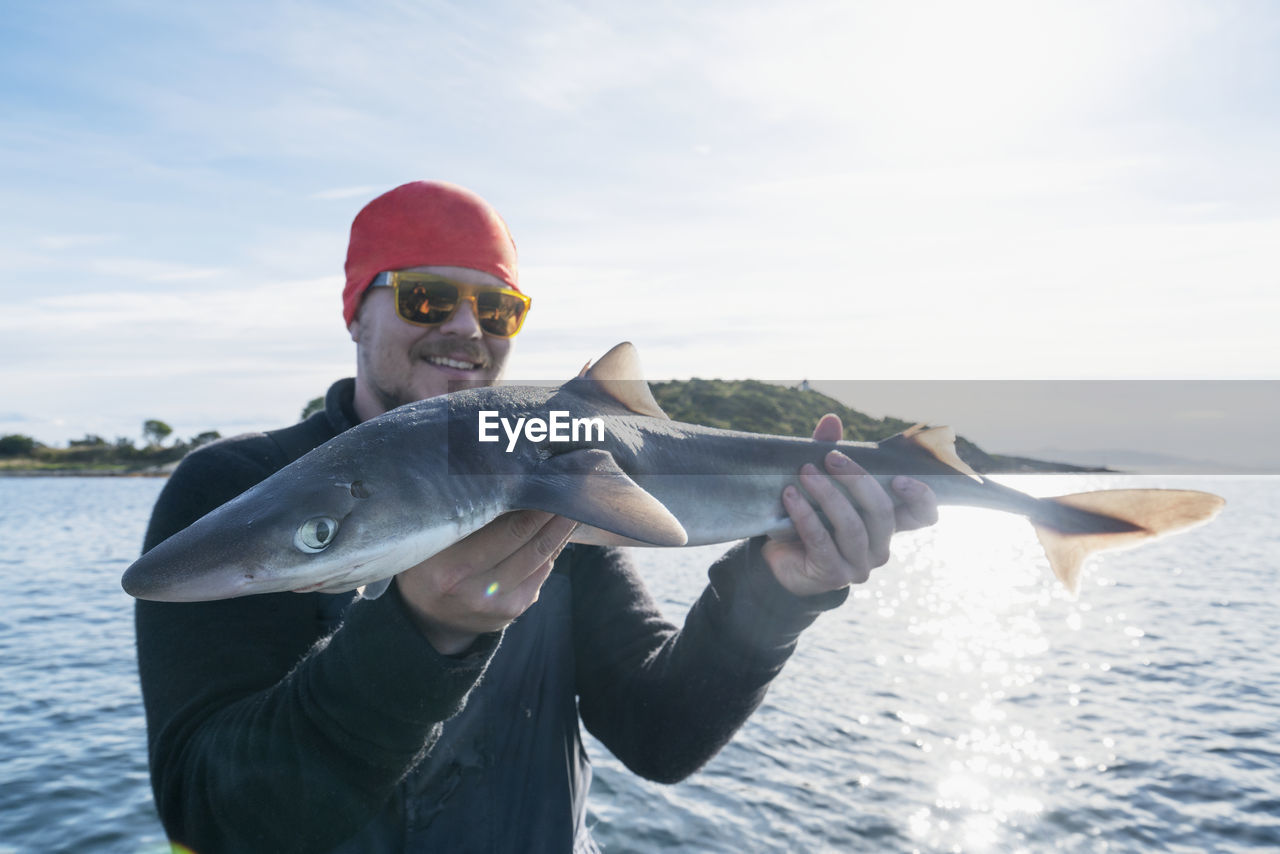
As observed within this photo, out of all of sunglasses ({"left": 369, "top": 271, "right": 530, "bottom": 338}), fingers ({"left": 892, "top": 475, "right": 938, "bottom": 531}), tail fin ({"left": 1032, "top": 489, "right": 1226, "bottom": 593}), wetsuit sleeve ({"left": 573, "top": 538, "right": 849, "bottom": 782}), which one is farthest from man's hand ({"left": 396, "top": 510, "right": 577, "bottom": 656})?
tail fin ({"left": 1032, "top": 489, "right": 1226, "bottom": 593})

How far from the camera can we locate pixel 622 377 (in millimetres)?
3217

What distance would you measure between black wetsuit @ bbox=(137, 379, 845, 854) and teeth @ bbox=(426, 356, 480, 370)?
483 millimetres

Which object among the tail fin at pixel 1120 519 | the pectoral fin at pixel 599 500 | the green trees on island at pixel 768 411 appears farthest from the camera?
the green trees on island at pixel 768 411

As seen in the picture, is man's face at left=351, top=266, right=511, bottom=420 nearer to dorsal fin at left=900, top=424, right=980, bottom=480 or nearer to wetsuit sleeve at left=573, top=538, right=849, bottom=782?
wetsuit sleeve at left=573, top=538, right=849, bottom=782

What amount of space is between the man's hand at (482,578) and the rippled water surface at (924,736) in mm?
6116

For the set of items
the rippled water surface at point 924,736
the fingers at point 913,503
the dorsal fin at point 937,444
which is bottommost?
the rippled water surface at point 924,736

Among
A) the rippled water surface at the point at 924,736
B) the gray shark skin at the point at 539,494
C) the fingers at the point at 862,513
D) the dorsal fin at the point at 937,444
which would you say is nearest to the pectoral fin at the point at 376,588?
the gray shark skin at the point at 539,494

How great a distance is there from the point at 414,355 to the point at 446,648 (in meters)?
1.95

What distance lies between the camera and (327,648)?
7.75 feet

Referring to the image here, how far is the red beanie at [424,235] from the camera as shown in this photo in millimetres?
4074

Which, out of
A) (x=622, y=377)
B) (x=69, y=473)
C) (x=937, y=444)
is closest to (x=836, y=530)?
(x=937, y=444)

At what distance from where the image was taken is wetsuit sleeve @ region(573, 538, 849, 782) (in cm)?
333

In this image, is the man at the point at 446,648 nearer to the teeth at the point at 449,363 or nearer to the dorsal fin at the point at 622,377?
the teeth at the point at 449,363

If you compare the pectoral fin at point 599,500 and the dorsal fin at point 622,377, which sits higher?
the dorsal fin at point 622,377
